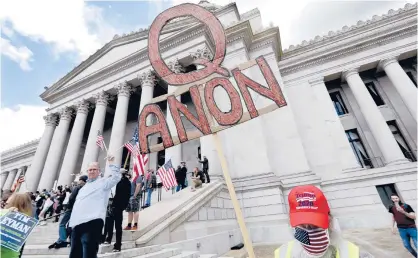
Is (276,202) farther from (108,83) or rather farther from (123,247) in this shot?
(108,83)

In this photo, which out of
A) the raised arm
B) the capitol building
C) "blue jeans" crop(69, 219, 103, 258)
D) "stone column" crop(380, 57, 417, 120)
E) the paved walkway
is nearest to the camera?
"blue jeans" crop(69, 219, 103, 258)

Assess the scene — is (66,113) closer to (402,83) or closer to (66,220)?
(66,220)

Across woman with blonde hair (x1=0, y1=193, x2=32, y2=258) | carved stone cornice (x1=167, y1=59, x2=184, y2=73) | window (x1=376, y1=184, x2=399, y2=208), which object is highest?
carved stone cornice (x1=167, y1=59, x2=184, y2=73)

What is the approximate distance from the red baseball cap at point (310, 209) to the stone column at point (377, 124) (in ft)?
51.7

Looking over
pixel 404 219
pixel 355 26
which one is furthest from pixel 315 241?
pixel 355 26

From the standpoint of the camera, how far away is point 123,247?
4918 millimetres

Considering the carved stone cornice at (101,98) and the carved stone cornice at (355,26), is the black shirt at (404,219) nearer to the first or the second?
the carved stone cornice at (355,26)

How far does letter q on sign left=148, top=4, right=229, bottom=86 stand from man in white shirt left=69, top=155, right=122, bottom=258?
2250 millimetres

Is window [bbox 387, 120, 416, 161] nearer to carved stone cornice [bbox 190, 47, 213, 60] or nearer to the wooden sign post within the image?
carved stone cornice [bbox 190, 47, 213, 60]

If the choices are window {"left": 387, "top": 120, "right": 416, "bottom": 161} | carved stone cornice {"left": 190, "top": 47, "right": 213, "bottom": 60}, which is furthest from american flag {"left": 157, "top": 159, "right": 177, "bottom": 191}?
window {"left": 387, "top": 120, "right": 416, "bottom": 161}

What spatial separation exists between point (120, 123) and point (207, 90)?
15.4 metres

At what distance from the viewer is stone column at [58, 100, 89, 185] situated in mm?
18000

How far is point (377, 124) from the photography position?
1474cm

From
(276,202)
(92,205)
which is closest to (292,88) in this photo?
(276,202)
